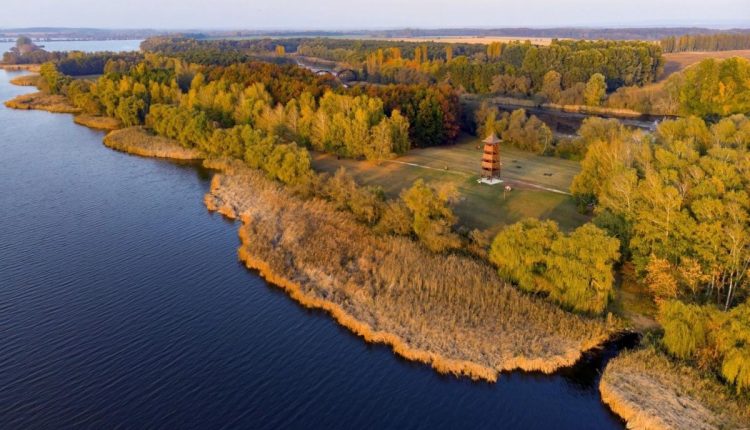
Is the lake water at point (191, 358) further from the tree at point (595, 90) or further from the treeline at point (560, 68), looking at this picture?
the treeline at point (560, 68)

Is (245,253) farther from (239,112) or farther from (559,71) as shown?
(559,71)

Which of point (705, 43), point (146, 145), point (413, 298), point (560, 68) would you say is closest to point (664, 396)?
point (413, 298)

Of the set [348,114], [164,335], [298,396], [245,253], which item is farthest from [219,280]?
[348,114]

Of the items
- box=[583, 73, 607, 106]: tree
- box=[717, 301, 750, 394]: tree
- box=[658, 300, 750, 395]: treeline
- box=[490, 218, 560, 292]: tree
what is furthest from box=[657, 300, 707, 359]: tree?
box=[583, 73, 607, 106]: tree

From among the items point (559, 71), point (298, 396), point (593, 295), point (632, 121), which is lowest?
point (298, 396)

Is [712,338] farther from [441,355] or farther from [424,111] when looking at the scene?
[424,111]

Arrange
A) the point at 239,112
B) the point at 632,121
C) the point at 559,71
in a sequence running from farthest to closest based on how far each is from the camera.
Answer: the point at 559,71, the point at 632,121, the point at 239,112

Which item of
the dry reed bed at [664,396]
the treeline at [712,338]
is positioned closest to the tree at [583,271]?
the treeline at [712,338]
